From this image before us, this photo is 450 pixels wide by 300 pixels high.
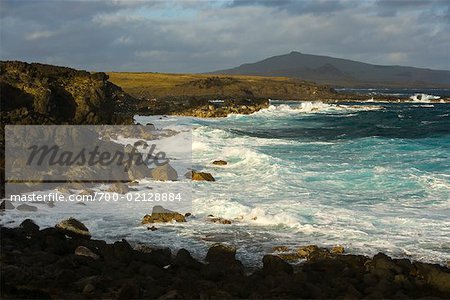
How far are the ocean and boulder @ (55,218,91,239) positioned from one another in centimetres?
59

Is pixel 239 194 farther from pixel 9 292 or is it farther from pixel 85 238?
pixel 9 292

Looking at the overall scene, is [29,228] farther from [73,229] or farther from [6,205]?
[6,205]

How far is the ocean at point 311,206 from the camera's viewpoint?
14821 mm

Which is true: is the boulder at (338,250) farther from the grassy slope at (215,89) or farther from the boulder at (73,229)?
the grassy slope at (215,89)

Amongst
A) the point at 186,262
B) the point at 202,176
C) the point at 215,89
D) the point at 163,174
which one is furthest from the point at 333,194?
the point at 215,89

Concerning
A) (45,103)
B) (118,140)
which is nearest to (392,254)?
(45,103)

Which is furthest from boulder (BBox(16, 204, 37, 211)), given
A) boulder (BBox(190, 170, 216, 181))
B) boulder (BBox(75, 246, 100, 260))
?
boulder (BBox(190, 170, 216, 181))

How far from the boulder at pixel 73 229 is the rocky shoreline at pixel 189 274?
2.63ft

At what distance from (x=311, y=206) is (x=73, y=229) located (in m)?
8.13

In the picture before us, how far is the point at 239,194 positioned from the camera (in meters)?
20.7

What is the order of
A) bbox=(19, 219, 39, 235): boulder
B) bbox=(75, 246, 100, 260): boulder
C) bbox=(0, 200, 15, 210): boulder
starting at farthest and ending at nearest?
bbox=(0, 200, 15, 210): boulder < bbox=(19, 219, 39, 235): boulder < bbox=(75, 246, 100, 260): boulder

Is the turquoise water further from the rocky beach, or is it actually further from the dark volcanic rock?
the dark volcanic rock

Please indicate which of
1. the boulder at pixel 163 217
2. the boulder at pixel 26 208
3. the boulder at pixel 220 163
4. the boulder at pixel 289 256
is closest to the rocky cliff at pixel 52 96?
the boulder at pixel 26 208

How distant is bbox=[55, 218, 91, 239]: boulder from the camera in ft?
48.5
